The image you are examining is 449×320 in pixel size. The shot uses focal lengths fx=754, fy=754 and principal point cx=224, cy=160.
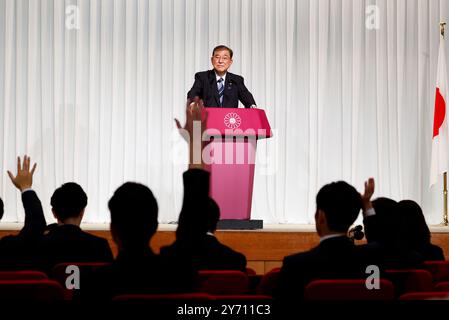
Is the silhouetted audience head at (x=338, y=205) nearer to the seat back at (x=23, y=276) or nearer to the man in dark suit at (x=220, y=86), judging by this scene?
the seat back at (x=23, y=276)

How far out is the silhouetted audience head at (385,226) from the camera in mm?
3598

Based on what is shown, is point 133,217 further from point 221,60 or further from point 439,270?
point 221,60

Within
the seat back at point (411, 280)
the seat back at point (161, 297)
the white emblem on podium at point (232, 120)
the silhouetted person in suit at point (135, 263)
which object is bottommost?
the seat back at point (411, 280)

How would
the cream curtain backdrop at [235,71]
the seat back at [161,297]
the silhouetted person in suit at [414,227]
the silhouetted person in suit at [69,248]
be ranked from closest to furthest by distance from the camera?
the seat back at [161,297] < the silhouetted person in suit at [69,248] < the silhouetted person in suit at [414,227] < the cream curtain backdrop at [235,71]

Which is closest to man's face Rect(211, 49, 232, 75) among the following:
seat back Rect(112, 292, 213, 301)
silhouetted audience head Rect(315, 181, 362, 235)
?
silhouetted audience head Rect(315, 181, 362, 235)

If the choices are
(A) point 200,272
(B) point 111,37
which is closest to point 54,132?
(B) point 111,37

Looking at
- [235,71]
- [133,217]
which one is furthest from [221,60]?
[133,217]

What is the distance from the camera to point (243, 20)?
9.69m

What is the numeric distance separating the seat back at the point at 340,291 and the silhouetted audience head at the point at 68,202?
5.22ft

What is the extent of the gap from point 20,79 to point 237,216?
410 centimetres

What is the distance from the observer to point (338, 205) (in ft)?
10.2

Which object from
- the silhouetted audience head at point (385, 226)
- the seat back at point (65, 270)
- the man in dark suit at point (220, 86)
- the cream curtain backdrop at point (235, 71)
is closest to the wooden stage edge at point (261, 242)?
the man in dark suit at point (220, 86)

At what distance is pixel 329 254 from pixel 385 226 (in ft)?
2.21
